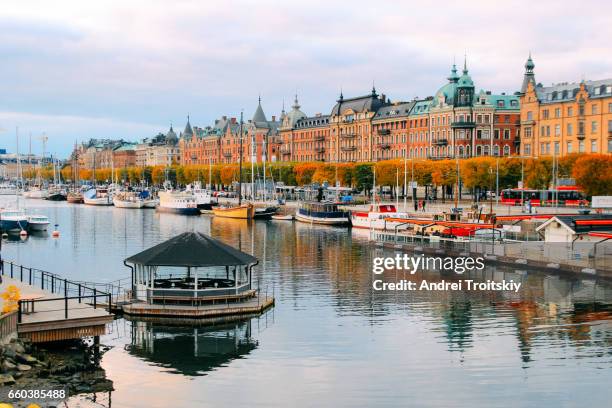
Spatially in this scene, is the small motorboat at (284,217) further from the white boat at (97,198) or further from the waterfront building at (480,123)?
the white boat at (97,198)

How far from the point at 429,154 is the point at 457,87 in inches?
509

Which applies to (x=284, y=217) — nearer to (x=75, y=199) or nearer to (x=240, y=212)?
(x=240, y=212)

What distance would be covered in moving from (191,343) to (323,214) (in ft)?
224

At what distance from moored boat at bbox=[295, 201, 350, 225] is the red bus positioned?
22727mm

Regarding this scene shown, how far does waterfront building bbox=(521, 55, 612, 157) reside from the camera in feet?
365

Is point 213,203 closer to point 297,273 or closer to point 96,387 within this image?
point 297,273

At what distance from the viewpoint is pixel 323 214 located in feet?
332

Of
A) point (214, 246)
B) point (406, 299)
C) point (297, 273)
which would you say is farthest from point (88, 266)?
point (406, 299)

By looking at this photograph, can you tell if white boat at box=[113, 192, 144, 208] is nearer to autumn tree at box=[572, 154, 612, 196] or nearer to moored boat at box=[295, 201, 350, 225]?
moored boat at box=[295, 201, 350, 225]

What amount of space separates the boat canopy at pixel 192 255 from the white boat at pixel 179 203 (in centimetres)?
9090

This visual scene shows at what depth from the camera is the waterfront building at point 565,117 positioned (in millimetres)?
111375

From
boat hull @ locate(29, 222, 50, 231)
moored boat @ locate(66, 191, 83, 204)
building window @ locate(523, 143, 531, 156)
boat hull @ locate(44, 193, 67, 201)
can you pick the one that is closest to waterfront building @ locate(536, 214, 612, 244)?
boat hull @ locate(29, 222, 50, 231)

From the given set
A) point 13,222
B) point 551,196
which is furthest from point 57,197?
point 551,196

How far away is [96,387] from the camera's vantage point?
27156 millimetres
